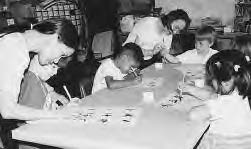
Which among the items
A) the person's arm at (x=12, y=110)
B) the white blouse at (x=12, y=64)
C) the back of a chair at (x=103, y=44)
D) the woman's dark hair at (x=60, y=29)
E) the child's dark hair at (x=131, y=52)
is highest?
the woman's dark hair at (x=60, y=29)

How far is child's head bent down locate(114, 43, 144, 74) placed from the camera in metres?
2.63

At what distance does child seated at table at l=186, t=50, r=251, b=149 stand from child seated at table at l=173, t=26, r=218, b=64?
1423mm

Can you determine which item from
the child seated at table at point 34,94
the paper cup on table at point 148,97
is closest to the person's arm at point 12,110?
the child seated at table at point 34,94

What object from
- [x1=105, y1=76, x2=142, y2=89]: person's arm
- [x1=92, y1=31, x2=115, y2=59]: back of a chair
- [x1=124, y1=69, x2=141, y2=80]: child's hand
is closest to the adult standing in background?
[x1=124, y1=69, x2=141, y2=80]: child's hand

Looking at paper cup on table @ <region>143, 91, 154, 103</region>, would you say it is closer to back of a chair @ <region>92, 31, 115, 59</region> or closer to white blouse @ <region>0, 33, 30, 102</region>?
white blouse @ <region>0, 33, 30, 102</region>

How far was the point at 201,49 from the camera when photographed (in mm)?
3277

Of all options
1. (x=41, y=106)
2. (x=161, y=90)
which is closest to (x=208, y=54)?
(x=161, y=90)

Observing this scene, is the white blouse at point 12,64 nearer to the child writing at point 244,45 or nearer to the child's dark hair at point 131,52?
the child's dark hair at point 131,52

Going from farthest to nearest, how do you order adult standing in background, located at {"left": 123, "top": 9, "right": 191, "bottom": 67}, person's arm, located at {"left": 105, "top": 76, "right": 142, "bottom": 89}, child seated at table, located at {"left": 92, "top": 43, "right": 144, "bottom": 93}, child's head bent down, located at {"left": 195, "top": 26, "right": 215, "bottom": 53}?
adult standing in background, located at {"left": 123, "top": 9, "right": 191, "bottom": 67}
child's head bent down, located at {"left": 195, "top": 26, "right": 215, "bottom": 53}
child seated at table, located at {"left": 92, "top": 43, "right": 144, "bottom": 93}
person's arm, located at {"left": 105, "top": 76, "right": 142, "bottom": 89}

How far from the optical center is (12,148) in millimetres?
1635

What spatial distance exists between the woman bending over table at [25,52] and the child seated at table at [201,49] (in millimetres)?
1788

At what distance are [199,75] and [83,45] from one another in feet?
7.26

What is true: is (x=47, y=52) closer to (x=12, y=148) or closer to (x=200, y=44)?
(x=12, y=148)

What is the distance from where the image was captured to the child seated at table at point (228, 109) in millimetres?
1718
